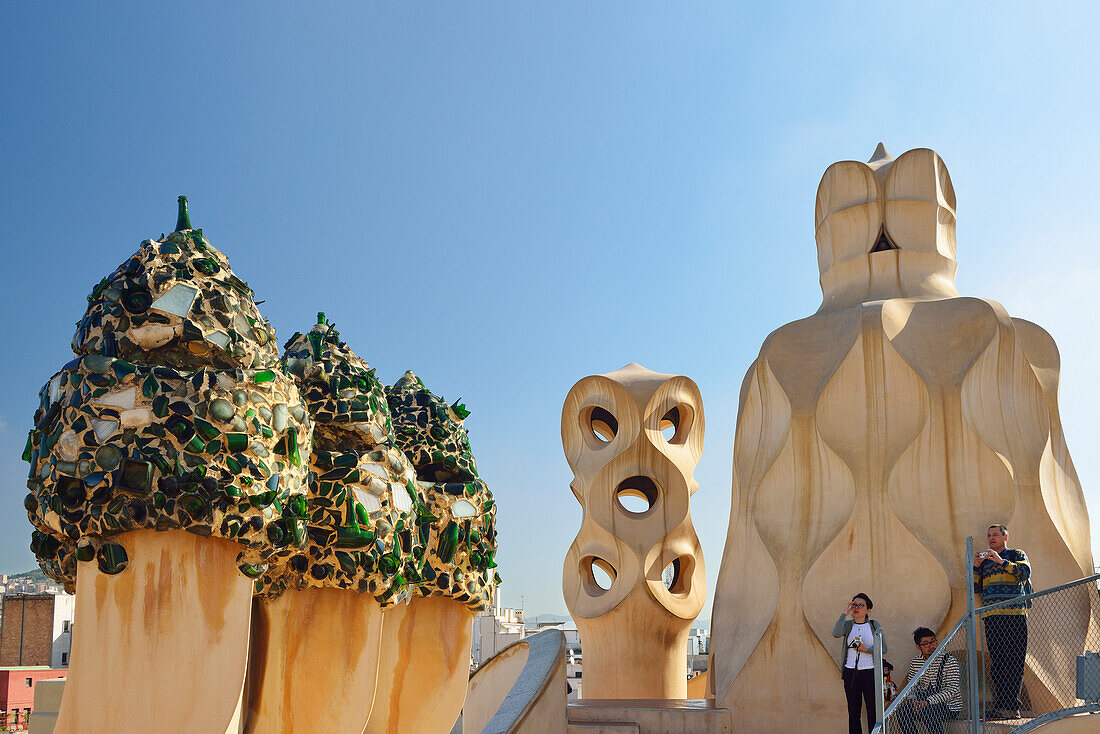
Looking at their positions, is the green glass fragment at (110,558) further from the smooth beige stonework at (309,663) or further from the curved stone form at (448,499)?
the curved stone form at (448,499)

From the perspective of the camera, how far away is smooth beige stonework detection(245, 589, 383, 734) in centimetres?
636

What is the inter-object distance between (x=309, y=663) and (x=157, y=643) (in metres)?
1.51

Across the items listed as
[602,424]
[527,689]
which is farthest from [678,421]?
[527,689]

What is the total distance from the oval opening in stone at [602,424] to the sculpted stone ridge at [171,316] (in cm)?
1184

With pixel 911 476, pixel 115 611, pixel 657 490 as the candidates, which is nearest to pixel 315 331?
pixel 115 611

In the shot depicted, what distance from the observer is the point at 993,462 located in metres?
10.7

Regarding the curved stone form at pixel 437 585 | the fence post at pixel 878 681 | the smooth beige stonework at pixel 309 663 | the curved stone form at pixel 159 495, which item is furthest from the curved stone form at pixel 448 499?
the fence post at pixel 878 681

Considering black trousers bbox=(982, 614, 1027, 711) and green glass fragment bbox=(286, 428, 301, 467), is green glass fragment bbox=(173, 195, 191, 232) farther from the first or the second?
black trousers bbox=(982, 614, 1027, 711)

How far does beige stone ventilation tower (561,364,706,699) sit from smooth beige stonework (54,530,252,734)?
36.4 feet

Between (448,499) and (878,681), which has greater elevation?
(448,499)

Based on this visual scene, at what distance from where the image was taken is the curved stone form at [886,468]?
419 inches

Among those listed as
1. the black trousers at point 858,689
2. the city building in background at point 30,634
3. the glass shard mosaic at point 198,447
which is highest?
the glass shard mosaic at point 198,447

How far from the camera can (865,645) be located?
25.9 ft

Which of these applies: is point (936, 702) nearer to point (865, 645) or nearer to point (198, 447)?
point (865, 645)
